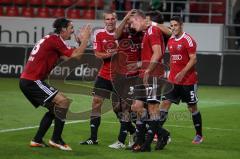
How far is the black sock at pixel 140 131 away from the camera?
40.2ft

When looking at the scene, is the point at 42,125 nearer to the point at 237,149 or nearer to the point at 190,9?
the point at 237,149

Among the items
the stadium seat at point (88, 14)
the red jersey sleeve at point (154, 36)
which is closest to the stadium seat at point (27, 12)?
the stadium seat at point (88, 14)

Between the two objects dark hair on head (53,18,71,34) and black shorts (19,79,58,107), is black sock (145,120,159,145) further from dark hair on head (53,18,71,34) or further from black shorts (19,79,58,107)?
dark hair on head (53,18,71,34)

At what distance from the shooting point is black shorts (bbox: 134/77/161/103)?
1201 cm

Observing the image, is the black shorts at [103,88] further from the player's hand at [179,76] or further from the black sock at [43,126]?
the player's hand at [179,76]

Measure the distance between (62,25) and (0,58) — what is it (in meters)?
15.0

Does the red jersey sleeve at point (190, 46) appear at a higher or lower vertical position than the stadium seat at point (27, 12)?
lower

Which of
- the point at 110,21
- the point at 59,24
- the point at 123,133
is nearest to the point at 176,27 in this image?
the point at 110,21

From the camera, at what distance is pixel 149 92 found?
39.4ft

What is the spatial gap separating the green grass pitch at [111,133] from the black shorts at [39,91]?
78 centimetres

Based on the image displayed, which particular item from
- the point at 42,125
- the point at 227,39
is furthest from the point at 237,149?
the point at 227,39

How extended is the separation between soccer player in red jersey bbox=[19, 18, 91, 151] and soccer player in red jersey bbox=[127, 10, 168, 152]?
0.88 metres

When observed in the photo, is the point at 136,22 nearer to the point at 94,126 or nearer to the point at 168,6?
the point at 94,126

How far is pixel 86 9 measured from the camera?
30.8m
